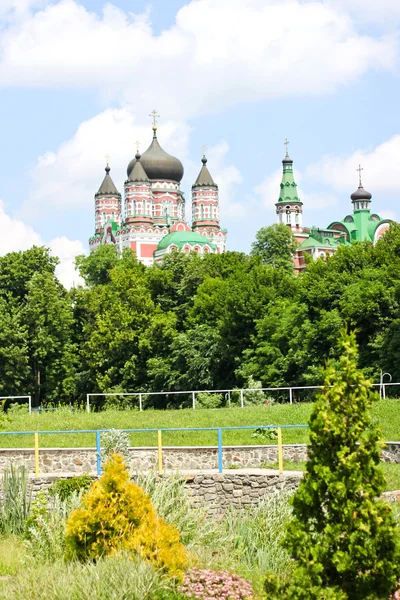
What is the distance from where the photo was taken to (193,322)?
147 ft

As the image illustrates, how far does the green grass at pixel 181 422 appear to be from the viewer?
21094 millimetres

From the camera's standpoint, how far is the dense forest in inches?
1298

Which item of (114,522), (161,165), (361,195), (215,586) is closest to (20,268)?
(114,522)

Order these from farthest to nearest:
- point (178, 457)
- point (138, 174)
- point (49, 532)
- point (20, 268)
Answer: point (138, 174), point (20, 268), point (178, 457), point (49, 532)

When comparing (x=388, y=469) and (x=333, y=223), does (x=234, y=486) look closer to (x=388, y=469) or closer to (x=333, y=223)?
(x=388, y=469)

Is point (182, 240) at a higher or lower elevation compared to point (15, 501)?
higher

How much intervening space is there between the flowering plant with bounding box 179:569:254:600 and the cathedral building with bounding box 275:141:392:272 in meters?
103

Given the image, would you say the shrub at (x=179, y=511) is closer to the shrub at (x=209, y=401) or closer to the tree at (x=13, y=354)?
the shrub at (x=209, y=401)

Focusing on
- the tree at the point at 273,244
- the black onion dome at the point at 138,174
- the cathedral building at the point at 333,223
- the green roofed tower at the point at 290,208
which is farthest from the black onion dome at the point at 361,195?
the tree at the point at 273,244

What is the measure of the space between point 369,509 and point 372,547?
1.02ft

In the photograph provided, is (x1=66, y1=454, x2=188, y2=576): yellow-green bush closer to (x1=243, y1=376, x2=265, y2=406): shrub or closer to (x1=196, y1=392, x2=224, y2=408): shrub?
(x1=243, y1=376, x2=265, y2=406): shrub

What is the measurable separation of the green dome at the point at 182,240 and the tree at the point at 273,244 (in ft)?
45.5

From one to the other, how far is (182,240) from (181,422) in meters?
77.9

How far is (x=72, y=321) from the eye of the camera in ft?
163
